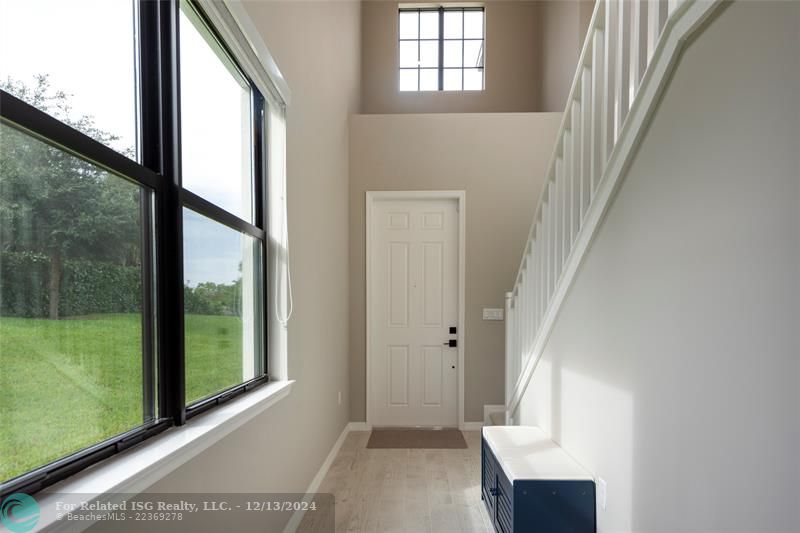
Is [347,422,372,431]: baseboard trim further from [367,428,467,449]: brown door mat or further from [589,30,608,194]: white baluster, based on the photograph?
[589,30,608,194]: white baluster

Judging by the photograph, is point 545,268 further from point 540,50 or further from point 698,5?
point 540,50

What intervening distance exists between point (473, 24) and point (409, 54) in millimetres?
839

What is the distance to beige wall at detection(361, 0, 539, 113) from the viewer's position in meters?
4.99

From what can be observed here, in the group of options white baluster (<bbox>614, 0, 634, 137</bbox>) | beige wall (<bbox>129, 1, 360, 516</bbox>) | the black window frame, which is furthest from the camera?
beige wall (<bbox>129, 1, 360, 516</bbox>)

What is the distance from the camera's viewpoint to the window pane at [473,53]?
509 centimetres

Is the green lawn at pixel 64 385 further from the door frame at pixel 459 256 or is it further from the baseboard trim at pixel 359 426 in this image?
the baseboard trim at pixel 359 426

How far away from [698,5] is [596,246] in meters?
0.93

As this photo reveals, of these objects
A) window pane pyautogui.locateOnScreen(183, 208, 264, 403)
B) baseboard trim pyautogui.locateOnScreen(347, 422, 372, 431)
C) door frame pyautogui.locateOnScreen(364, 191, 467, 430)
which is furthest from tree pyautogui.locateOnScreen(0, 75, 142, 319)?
baseboard trim pyautogui.locateOnScreen(347, 422, 372, 431)

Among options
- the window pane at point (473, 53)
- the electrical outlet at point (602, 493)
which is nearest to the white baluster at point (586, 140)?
the electrical outlet at point (602, 493)

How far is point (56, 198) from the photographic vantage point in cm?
91

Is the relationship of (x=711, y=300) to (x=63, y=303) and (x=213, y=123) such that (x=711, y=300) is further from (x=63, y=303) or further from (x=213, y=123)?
(x=213, y=123)

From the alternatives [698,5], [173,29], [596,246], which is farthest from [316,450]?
[698,5]

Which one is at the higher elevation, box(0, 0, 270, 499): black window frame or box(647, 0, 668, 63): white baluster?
box(647, 0, 668, 63): white baluster

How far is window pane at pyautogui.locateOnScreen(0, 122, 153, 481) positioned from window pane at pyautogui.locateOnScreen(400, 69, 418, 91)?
14.4 ft
